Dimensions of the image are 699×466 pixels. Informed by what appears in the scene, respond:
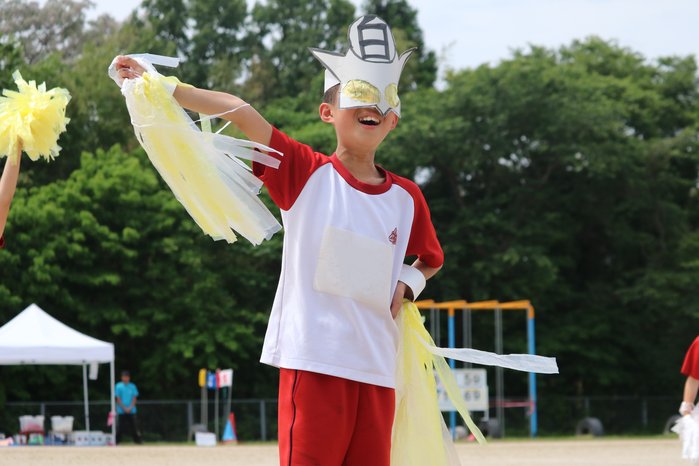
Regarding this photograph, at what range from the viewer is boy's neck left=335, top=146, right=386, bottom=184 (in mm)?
5508

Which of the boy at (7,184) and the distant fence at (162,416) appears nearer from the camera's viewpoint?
the boy at (7,184)

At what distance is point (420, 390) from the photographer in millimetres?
5730

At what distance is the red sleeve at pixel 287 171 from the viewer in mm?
5234

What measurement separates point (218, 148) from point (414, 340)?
132 cm

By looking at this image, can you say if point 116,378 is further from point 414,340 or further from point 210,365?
point 414,340

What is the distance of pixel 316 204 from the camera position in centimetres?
529

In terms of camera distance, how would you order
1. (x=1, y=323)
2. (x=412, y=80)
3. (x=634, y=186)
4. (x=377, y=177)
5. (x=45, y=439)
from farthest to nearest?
(x=412, y=80) → (x=634, y=186) → (x=1, y=323) → (x=45, y=439) → (x=377, y=177)

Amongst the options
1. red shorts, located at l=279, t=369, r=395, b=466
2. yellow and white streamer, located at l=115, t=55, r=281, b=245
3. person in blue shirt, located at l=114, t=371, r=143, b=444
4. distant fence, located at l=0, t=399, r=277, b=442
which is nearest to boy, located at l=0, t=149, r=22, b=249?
yellow and white streamer, located at l=115, t=55, r=281, b=245

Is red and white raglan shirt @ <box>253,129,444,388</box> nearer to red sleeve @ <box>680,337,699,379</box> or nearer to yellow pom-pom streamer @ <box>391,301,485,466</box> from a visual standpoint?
yellow pom-pom streamer @ <box>391,301,485,466</box>

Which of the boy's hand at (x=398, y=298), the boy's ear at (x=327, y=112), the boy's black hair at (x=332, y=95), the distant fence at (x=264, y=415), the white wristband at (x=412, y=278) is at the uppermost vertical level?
the boy's black hair at (x=332, y=95)

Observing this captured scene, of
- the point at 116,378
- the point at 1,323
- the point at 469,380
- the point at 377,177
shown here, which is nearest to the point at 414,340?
the point at 377,177

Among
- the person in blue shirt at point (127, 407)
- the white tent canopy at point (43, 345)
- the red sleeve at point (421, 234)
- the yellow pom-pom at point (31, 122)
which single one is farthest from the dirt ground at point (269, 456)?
the red sleeve at point (421, 234)

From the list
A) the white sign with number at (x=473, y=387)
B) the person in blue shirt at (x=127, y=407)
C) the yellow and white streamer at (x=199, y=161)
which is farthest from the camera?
the white sign with number at (x=473, y=387)

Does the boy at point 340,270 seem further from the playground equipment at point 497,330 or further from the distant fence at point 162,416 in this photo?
the distant fence at point 162,416
